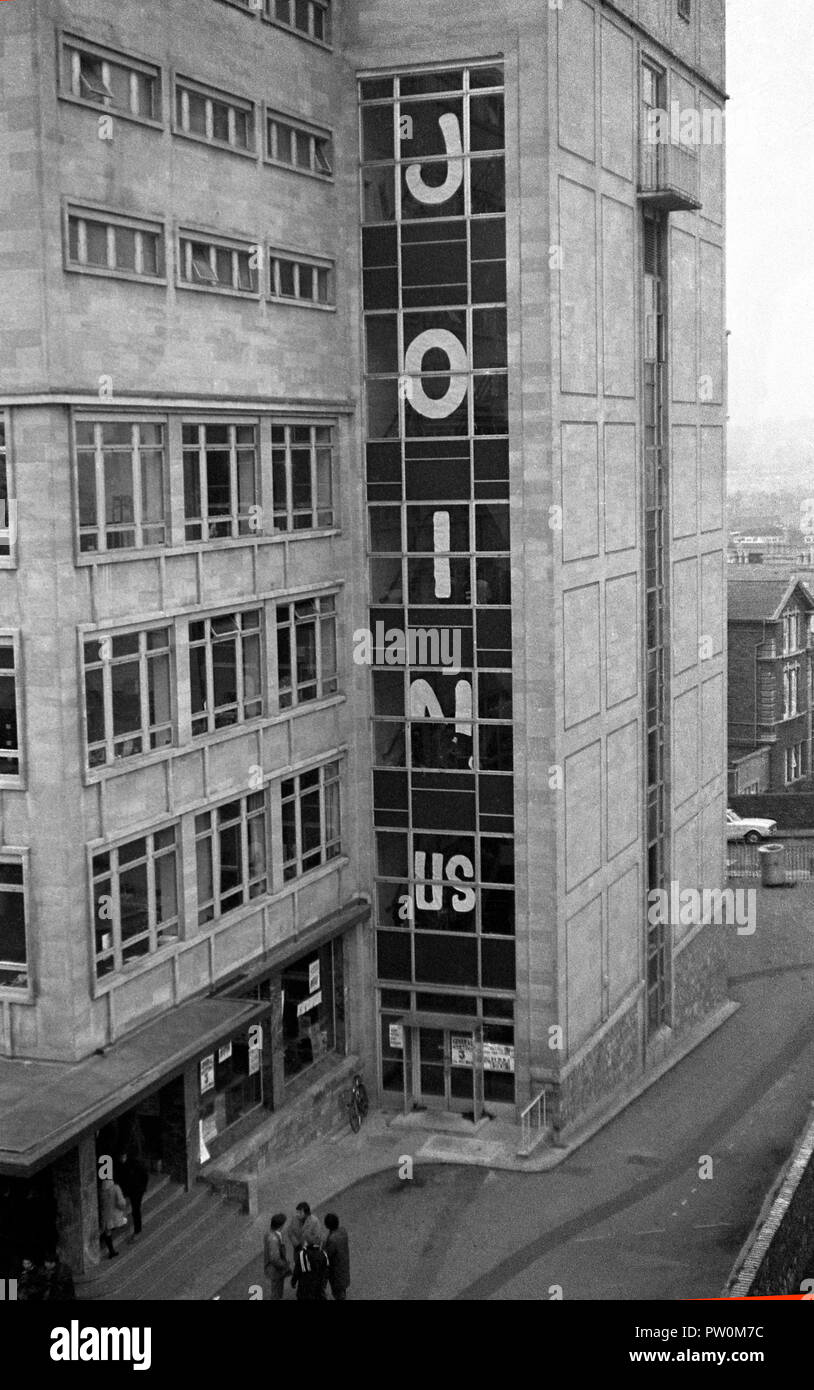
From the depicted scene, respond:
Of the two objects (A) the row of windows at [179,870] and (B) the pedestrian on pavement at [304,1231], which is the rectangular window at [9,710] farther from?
(B) the pedestrian on pavement at [304,1231]

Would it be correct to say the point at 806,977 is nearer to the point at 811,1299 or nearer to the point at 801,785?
the point at 811,1299

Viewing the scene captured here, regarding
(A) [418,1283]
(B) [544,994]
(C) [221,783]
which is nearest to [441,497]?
(C) [221,783]

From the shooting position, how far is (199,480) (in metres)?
32.8

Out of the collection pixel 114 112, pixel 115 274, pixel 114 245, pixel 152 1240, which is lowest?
pixel 152 1240

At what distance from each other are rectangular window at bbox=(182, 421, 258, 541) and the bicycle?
12238mm

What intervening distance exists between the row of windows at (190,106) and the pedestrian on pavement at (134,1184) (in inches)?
680

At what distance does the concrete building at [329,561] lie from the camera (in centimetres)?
2903

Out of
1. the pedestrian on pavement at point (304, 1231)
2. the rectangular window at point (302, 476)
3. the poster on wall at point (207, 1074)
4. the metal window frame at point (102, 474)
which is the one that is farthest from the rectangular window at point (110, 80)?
the pedestrian on pavement at point (304, 1231)

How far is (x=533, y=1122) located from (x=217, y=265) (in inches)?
725

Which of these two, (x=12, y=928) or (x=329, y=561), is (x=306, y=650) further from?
(x=12, y=928)

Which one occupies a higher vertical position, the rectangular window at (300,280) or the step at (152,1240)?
the rectangular window at (300,280)

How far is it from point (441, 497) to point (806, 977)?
71.7 ft

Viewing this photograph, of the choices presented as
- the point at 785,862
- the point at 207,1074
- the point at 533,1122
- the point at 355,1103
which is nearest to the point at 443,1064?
the point at 355,1103

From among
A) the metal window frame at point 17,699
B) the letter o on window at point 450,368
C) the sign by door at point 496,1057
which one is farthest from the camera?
the sign by door at point 496,1057
